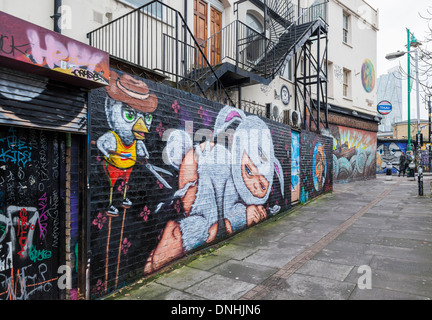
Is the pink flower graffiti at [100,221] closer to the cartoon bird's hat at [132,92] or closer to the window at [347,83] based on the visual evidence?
the cartoon bird's hat at [132,92]

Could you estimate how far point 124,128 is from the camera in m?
4.09

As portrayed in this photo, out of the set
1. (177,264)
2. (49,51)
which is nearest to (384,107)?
(177,264)

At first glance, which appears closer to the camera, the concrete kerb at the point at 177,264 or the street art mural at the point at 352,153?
the concrete kerb at the point at 177,264

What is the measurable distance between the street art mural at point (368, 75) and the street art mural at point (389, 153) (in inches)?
369

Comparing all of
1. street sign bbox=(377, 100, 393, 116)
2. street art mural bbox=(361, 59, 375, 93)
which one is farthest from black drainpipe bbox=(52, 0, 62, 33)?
street sign bbox=(377, 100, 393, 116)

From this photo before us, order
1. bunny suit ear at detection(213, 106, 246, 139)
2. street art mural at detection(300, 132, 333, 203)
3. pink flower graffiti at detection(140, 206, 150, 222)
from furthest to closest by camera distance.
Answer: street art mural at detection(300, 132, 333, 203) < bunny suit ear at detection(213, 106, 246, 139) < pink flower graffiti at detection(140, 206, 150, 222)

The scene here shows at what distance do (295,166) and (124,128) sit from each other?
6.96 m

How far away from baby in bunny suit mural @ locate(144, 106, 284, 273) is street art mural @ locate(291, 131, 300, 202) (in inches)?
50.7

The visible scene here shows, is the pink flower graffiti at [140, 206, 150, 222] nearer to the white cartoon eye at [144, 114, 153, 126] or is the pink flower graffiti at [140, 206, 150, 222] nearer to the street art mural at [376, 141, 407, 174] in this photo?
the white cartoon eye at [144, 114, 153, 126]

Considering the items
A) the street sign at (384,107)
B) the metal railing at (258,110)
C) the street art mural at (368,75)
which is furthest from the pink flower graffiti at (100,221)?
the street sign at (384,107)

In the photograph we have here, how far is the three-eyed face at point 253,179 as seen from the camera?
7.09m

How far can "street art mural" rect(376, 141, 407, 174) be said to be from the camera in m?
26.6
